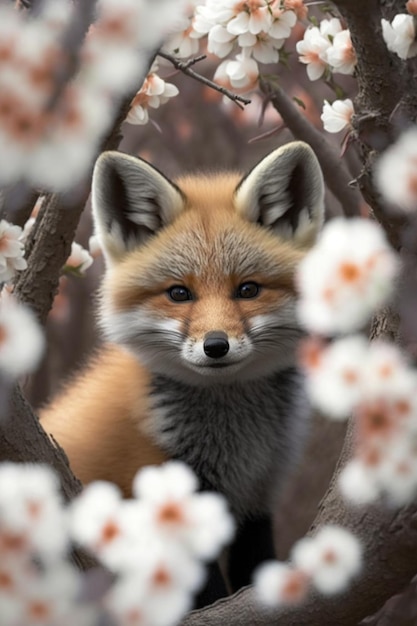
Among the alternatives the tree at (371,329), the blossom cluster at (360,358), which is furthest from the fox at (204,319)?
the blossom cluster at (360,358)

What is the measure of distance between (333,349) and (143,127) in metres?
4.96

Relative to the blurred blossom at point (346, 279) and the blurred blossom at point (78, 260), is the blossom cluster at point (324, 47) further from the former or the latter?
the blurred blossom at point (346, 279)

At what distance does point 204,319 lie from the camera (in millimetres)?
2746

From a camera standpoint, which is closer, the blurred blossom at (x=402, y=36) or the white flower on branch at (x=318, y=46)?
the blurred blossom at (x=402, y=36)

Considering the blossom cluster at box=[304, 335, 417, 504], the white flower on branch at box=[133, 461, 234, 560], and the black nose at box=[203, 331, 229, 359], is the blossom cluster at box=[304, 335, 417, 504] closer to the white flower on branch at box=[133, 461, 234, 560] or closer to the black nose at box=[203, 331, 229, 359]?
the white flower on branch at box=[133, 461, 234, 560]

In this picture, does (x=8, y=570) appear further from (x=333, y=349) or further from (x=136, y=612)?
(x=333, y=349)

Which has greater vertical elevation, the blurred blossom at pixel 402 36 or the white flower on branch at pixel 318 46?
the white flower on branch at pixel 318 46

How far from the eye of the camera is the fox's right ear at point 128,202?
9.62 feet

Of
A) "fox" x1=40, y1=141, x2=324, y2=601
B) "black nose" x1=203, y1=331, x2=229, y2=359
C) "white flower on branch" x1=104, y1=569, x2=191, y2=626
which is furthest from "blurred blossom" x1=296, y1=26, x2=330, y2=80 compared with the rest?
A: "white flower on branch" x1=104, y1=569, x2=191, y2=626

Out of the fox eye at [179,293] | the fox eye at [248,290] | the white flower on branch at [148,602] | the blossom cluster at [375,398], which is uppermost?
the fox eye at [179,293]

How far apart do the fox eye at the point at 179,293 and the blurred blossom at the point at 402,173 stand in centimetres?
115

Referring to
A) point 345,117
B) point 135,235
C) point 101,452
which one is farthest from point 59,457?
point 345,117

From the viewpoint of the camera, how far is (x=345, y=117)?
105 inches

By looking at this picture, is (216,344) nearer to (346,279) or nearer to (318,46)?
(318,46)
